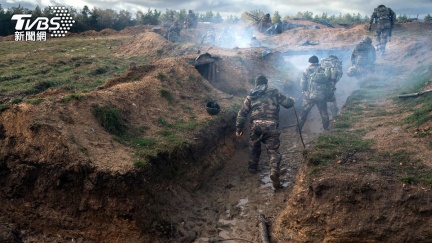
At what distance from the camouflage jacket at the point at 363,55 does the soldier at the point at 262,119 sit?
8.27 m

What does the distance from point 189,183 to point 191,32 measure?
23556mm

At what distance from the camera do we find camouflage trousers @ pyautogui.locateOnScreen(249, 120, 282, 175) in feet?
27.3

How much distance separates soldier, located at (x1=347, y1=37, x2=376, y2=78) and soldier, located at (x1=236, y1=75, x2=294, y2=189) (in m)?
8.20

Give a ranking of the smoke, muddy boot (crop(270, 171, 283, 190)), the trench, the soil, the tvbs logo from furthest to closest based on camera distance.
Answer: the tvbs logo, the smoke, muddy boot (crop(270, 171, 283, 190)), the trench, the soil

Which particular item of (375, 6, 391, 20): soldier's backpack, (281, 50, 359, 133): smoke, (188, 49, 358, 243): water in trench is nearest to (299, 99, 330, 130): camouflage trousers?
(281, 50, 359, 133): smoke

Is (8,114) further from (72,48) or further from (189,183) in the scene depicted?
(72,48)

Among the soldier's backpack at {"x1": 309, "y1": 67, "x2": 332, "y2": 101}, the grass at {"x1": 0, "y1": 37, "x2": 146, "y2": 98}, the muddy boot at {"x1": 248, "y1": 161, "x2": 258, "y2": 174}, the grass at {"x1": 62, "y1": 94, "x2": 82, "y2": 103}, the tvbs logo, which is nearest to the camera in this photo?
the grass at {"x1": 62, "y1": 94, "x2": 82, "y2": 103}

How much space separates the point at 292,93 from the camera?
48.5 ft

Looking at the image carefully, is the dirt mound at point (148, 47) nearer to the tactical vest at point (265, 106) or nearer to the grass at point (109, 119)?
the tactical vest at point (265, 106)

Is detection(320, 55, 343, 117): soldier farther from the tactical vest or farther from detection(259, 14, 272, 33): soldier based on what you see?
detection(259, 14, 272, 33): soldier

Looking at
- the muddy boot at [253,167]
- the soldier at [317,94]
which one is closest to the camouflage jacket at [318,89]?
the soldier at [317,94]

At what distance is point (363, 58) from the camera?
52.0 feet

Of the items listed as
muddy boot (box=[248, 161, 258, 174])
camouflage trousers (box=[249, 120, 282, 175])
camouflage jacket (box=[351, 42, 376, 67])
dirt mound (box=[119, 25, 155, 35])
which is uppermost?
dirt mound (box=[119, 25, 155, 35])

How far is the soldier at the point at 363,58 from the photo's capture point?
51.6ft
